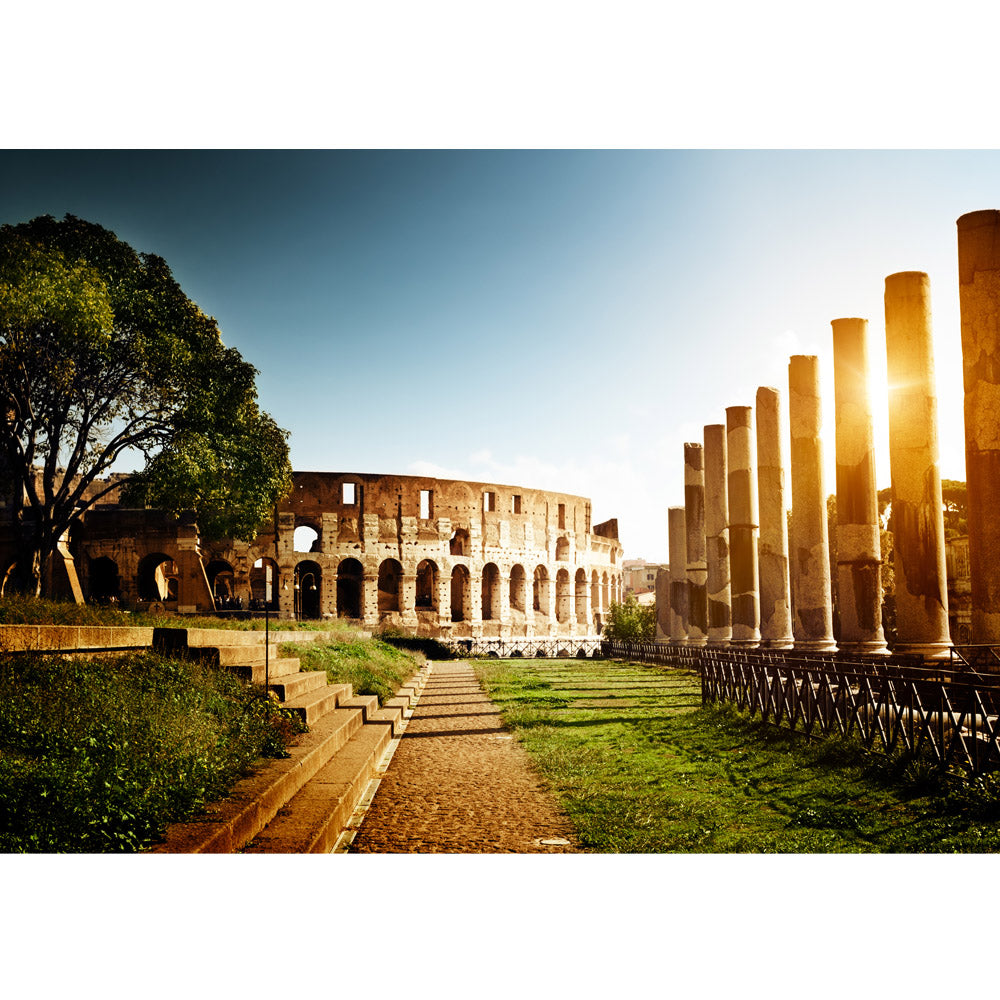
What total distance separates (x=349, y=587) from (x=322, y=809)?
33.6 m

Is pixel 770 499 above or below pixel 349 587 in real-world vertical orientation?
above

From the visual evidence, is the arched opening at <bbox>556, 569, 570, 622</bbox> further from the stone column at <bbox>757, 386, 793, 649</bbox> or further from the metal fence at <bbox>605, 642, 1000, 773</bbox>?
the metal fence at <bbox>605, 642, 1000, 773</bbox>

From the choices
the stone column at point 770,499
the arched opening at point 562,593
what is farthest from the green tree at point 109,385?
the arched opening at point 562,593

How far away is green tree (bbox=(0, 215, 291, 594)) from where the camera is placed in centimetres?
826

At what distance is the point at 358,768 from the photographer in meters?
6.44

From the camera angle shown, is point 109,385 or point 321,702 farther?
point 109,385

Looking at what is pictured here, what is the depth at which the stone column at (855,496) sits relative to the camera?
11.9 meters

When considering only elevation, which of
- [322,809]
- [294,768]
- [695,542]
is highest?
[695,542]

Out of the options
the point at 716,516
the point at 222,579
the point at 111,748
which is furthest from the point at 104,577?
the point at 111,748

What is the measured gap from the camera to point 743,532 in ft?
58.3

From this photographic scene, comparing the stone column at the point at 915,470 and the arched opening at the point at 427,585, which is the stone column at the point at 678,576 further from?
the arched opening at the point at 427,585

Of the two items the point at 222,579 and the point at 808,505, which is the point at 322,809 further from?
the point at 222,579

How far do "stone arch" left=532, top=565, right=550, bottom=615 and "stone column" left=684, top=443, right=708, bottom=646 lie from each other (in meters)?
17.9

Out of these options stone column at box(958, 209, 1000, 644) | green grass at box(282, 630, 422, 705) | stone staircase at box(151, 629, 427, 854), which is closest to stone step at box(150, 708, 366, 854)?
stone staircase at box(151, 629, 427, 854)
